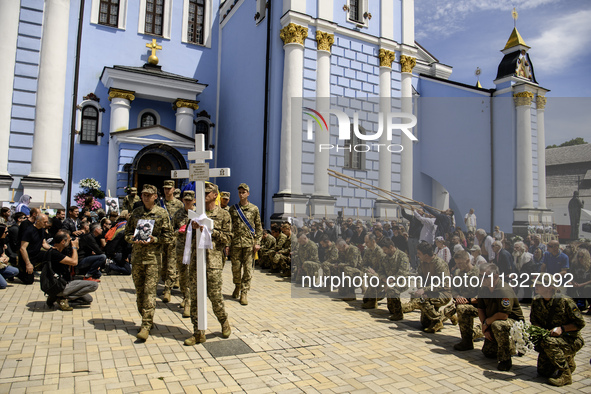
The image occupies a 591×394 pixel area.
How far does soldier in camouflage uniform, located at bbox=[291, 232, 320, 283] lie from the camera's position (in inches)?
409

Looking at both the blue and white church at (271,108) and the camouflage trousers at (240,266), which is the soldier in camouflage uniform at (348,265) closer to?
the camouflage trousers at (240,266)

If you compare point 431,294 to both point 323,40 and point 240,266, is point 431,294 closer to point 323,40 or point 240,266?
point 240,266

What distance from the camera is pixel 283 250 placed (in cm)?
1206

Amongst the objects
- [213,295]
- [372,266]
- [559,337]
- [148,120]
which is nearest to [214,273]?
[213,295]

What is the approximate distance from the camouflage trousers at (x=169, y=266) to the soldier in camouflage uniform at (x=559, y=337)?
6084 mm

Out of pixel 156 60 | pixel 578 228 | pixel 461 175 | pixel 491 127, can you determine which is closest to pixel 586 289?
pixel 578 228

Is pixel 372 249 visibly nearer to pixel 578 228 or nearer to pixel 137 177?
pixel 578 228

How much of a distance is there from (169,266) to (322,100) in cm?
980

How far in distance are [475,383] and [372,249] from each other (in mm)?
3848

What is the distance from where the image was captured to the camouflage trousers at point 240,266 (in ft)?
27.2

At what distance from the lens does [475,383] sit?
4.88 m

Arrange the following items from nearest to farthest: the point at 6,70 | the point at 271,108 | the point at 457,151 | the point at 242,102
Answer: the point at 6,70
the point at 271,108
the point at 457,151
the point at 242,102

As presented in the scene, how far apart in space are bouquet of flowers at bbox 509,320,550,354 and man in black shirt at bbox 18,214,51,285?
868cm

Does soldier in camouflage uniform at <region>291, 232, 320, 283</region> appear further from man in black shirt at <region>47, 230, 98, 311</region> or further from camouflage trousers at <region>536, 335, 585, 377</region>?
camouflage trousers at <region>536, 335, 585, 377</region>
